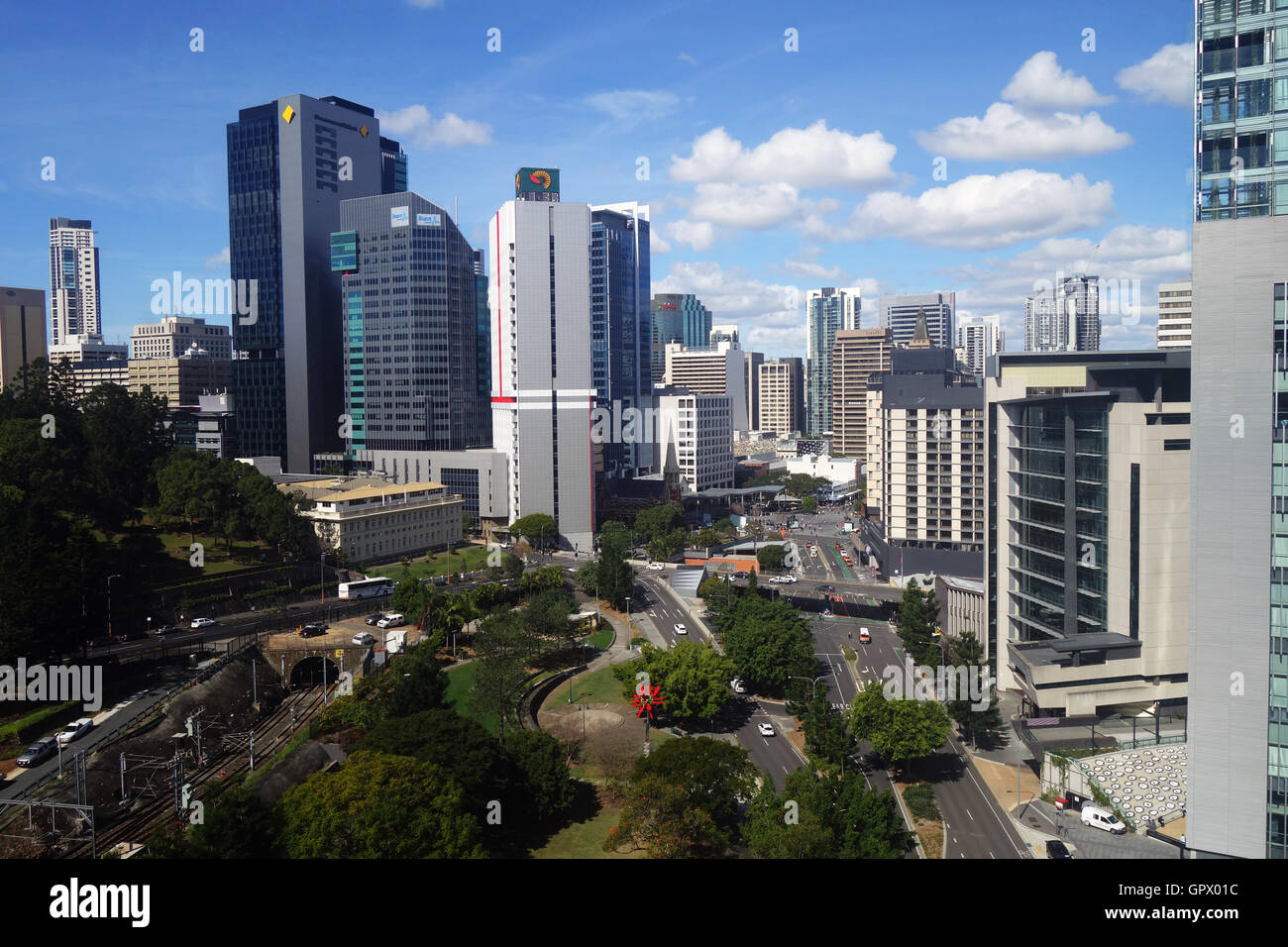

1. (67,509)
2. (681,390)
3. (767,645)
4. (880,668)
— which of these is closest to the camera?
(767,645)

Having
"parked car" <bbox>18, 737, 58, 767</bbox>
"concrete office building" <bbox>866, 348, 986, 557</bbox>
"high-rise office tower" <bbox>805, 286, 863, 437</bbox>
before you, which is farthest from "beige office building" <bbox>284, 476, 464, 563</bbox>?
"high-rise office tower" <bbox>805, 286, 863, 437</bbox>

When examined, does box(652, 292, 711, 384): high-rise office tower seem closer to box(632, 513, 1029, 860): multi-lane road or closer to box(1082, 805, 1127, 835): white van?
box(632, 513, 1029, 860): multi-lane road

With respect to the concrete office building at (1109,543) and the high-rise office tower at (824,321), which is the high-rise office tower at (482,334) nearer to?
the concrete office building at (1109,543)

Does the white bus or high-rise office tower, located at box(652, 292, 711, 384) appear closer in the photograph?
the white bus

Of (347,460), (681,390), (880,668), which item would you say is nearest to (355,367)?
(347,460)

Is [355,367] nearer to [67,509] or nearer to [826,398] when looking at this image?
[67,509]

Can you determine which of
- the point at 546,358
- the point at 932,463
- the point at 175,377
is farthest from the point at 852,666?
the point at 175,377

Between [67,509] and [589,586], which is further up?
[67,509]
